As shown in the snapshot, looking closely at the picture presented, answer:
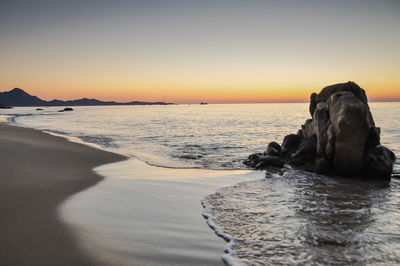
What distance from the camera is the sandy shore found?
4.05 metres

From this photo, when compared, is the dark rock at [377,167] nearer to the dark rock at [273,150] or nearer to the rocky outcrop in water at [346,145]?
the rocky outcrop in water at [346,145]

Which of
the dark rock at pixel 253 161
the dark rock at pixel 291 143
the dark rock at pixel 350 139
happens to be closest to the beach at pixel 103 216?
the dark rock at pixel 253 161

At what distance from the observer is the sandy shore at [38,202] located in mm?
4055

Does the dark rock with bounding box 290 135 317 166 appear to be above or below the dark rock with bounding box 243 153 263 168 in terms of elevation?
above

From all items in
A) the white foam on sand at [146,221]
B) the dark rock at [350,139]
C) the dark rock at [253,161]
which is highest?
the dark rock at [350,139]

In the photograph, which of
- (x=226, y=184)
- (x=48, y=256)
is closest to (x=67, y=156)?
(x=226, y=184)

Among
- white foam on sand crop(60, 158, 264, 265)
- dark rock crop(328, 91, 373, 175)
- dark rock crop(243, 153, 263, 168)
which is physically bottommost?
dark rock crop(243, 153, 263, 168)

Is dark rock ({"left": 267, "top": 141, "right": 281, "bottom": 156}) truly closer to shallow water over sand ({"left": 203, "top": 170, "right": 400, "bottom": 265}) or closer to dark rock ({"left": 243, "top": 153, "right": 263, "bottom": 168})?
dark rock ({"left": 243, "top": 153, "right": 263, "bottom": 168})

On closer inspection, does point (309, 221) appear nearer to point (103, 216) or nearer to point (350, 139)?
point (103, 216)

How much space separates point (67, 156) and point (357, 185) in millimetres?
11887

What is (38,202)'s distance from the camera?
6.28m

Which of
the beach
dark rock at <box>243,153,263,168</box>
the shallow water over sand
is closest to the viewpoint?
the beach

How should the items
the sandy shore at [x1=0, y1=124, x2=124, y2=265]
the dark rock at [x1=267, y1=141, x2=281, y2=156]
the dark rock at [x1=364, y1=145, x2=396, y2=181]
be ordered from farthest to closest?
1. the dark rock at [x1=267, y1=141, x2=281, y2=156]
2. the dark rock at [x1=364, y1=145, x2=396, y2=181]
3. the sandy shore at [x1=0, y1=124, x2=124, y2=265]

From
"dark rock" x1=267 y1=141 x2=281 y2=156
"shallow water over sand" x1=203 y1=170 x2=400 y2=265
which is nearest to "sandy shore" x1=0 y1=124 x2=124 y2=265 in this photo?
"shallow water over sand" x1=203 y1=170 x2=400 y2=265
